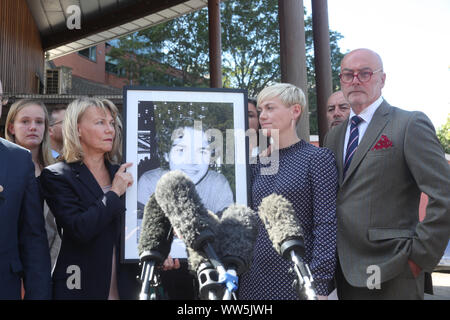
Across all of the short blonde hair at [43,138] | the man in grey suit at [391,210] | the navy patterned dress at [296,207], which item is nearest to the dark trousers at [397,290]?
the man in grey suit at [391,210]

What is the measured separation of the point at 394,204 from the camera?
270 cm

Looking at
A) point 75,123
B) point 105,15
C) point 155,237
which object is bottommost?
point 155,237

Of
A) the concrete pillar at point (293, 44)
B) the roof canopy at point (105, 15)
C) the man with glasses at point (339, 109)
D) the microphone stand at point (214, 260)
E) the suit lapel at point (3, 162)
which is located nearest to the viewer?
the microphone stand at point (214, 260)

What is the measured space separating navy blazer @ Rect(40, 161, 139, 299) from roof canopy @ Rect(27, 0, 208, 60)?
13.5 m

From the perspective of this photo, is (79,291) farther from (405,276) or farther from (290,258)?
(405,276)

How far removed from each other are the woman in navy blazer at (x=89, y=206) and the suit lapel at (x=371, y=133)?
1.31m

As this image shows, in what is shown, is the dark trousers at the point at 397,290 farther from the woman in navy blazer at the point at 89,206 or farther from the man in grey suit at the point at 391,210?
the woman in navy blazer at the point at 89,206

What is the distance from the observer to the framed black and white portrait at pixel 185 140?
96.0 inches

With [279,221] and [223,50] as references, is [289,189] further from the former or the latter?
[223,50]

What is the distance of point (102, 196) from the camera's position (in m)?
2.62

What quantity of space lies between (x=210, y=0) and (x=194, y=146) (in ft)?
38.3

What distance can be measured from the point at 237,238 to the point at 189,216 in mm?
206

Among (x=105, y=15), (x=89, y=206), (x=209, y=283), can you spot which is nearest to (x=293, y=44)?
(x=89, y=206)
